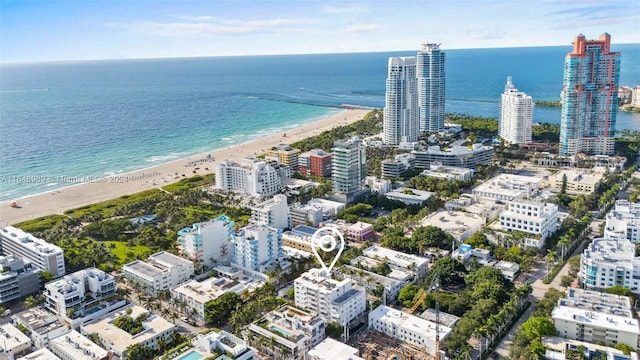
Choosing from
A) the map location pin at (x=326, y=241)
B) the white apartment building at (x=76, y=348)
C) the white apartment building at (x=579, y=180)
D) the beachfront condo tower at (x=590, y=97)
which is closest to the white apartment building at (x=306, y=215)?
the map location pin at (x=326, y=241)

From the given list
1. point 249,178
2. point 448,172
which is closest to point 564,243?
point 448,172

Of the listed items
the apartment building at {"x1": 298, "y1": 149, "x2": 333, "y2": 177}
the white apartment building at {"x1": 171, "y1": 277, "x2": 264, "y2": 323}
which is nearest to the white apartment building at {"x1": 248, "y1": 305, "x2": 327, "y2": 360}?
the white apartment building at {"x1": 171, "y1": 277, "x2": 264, "y2": 323}

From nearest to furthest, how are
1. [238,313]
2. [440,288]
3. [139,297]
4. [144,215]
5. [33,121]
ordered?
1. [238,313]
2. [139,297]
3. [440,288]
4. [144,215]
5. [33,121]

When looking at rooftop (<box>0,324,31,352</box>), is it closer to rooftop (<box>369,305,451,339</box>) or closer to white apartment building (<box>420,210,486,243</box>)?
rooftop (<box>369,305,451,339</box>)

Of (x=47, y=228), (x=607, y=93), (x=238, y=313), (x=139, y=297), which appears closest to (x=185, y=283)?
(x=139, y=297)

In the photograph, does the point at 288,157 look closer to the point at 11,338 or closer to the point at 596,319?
the point at 11,338

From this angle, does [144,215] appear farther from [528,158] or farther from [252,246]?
[528,158]

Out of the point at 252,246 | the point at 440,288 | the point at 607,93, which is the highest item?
the point at 607,93
